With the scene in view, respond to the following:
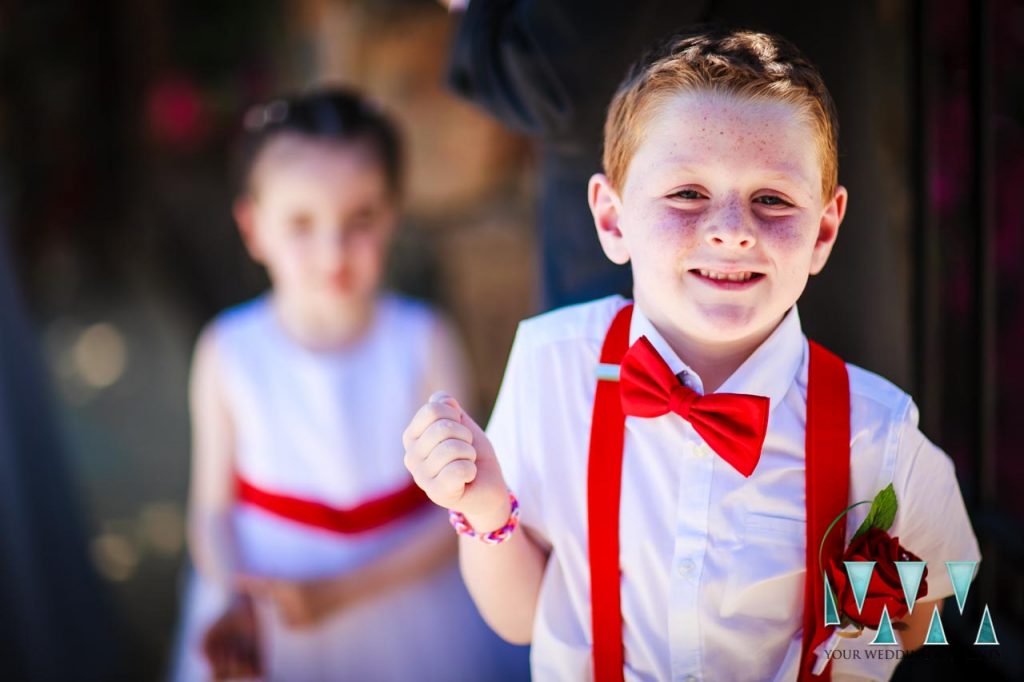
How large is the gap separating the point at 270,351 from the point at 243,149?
48cm

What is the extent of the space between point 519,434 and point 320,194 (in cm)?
101

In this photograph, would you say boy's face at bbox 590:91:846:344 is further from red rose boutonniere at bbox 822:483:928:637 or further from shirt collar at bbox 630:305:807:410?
red rose boutonniere at bbox 822:483:928:637

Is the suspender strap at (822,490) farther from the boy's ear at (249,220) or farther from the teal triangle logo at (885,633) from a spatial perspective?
the boy's ear at (249,220)

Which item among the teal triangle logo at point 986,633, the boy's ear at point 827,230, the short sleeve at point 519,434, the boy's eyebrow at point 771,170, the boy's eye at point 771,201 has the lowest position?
the teal triangle logo at point 986,633

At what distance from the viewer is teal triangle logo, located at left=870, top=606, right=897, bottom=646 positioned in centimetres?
95

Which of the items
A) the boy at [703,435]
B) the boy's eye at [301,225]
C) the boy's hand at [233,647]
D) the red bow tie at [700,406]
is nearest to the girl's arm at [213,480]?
the boy's hand at [233,647]

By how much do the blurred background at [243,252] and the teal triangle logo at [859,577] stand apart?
28 cm

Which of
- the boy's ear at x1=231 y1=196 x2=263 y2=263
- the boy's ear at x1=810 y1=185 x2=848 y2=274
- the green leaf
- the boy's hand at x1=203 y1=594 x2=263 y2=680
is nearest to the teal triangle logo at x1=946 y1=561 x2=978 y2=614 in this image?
the green leaf

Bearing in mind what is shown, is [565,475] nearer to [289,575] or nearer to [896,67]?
[289,575]

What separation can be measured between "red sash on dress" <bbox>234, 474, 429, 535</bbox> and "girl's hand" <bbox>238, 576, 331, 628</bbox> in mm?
141

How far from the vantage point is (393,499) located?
2.00 m

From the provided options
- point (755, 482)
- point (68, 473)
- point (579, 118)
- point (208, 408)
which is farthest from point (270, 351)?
point (755, 482)

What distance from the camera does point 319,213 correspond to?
6.23 ft

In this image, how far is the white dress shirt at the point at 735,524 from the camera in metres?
0.97
